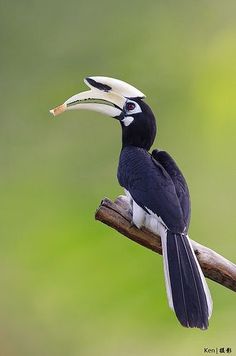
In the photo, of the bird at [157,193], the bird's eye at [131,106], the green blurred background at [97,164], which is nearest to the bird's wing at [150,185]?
the bird at [157,193]

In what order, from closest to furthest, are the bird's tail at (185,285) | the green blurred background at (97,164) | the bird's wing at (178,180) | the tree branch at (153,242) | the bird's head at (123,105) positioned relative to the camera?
1. the bird's tail at (185,285)
2. the tree branch at (153,242)
3. the bird's wing at (178,180)
4. the bird's head at (123,105)
5. the green blurred background at (97,164)

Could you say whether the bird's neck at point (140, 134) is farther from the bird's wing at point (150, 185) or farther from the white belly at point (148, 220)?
the white belly at point (148, 220)

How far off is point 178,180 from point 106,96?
34 centimetres

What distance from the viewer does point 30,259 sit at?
3.53 m

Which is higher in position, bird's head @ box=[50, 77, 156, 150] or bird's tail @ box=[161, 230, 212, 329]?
bird's head @ box=[50, 77, 156, 150]

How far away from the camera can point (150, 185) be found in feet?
7.38

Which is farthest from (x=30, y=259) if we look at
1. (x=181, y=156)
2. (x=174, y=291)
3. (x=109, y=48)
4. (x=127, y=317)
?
(x=174, y=291)

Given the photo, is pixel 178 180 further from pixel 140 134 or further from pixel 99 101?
pixel 99 101

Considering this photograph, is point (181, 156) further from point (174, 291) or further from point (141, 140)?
point (174, 291)

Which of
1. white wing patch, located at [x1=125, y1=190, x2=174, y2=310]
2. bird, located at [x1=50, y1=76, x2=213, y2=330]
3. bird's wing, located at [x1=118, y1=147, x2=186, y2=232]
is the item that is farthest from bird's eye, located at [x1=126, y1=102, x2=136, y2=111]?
white wing patch, located at [x1=125, y1=190, x2=174, y2=310]

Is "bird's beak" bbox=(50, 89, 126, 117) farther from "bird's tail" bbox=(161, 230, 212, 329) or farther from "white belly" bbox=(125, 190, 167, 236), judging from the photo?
"bird's tail" bbox=(161, 230, 212, 329)

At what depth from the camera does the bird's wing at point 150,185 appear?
2.19m

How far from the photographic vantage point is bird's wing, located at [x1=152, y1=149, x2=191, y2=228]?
2273 millimetres

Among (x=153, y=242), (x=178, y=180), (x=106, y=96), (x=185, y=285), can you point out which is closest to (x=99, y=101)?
(x=106, y=96)
